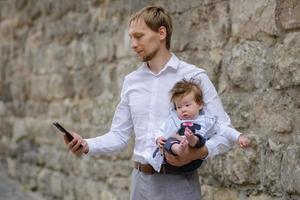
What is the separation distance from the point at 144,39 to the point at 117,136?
50 centimetres

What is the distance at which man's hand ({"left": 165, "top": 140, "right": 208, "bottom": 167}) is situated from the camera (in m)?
2.79

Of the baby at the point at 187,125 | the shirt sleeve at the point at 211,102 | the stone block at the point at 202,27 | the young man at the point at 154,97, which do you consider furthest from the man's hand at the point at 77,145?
the stone block at the point at 202,27

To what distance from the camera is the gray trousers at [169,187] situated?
9.89ft

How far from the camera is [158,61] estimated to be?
307 centimetres

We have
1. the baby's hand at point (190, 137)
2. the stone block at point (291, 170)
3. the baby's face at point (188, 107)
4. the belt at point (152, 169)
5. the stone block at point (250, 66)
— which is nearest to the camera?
the baby's hand at point (190, 137)

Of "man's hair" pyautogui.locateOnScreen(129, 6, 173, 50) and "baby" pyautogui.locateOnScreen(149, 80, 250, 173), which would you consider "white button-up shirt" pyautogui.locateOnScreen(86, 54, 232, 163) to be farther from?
"man's hair" pyautogui.locateOnScreen(129, 6, 173, 50)

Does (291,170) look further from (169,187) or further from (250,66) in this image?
(169,187)

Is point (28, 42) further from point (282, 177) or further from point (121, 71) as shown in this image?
point (282, 177)

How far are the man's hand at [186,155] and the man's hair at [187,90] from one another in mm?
203

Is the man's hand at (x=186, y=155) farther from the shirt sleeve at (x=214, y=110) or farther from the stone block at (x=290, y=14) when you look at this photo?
the stone block at (x=290, y=14)

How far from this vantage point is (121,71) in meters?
5.74

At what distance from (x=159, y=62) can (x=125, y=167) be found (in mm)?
2638

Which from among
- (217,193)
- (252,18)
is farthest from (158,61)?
(217,193)

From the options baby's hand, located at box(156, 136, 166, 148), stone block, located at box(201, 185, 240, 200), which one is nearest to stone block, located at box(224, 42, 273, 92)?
stone block, located at box(201, 185, 240, 200)
